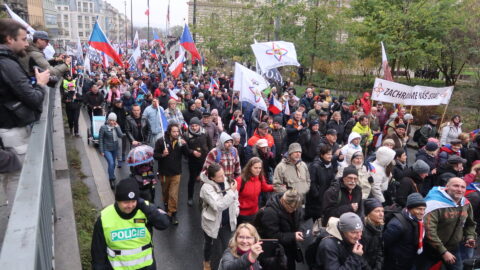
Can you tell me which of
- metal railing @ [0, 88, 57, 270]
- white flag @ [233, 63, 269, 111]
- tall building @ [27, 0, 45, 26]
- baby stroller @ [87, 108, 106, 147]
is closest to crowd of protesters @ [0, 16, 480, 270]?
white flag @ [233, 63, 269, 111]

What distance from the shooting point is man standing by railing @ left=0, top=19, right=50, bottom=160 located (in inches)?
118

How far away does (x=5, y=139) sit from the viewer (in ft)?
11.0

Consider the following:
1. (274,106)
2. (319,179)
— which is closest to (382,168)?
(319,179)

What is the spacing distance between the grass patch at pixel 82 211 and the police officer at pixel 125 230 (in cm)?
145

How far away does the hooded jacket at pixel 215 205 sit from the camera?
15.8 ft

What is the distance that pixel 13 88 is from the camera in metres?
3.01

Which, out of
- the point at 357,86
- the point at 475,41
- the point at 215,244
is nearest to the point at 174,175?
the point at 215,244

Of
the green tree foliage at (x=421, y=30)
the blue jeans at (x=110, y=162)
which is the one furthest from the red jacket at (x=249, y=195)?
the green tree foliage at (x=421, y=30)

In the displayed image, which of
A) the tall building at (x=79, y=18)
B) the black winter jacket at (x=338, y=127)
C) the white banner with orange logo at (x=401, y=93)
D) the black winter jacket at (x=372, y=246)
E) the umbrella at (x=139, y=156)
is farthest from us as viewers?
the tall building at (x=79, y=18)

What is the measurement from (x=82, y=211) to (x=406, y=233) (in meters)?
4.62

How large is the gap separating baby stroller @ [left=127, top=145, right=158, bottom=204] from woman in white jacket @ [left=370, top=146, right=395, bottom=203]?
11.9 feet

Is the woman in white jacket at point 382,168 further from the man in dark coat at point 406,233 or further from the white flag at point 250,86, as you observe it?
the white flag at point 250,86

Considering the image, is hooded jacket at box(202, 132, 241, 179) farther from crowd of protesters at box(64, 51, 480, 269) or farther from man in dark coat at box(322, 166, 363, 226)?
man in dark coat at box(322, 166, 363, 226)

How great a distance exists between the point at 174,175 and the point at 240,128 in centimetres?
281
